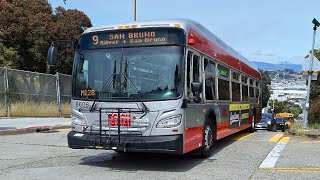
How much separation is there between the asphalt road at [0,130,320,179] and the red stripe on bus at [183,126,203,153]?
0.46 meters

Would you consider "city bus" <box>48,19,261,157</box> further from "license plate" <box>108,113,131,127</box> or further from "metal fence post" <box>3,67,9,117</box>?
"metal fence post" <box>3,67,9,117</box>

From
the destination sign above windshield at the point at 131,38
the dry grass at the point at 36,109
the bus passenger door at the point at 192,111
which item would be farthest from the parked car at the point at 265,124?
the destination sign above windshield at the point at 131,38

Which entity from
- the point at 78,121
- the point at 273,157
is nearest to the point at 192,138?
the point at 78,121

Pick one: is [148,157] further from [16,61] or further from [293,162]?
[16,61]

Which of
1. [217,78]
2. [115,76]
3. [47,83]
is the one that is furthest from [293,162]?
[47,83]

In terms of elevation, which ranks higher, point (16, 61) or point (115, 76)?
point (16, 61)

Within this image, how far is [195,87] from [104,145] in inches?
85.0

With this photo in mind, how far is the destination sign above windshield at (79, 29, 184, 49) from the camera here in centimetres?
A: 858

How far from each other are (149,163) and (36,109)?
1374 cm

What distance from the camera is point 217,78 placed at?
11266 mm

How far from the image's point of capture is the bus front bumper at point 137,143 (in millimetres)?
8172

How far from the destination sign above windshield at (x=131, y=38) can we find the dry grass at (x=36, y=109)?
12.4 meters

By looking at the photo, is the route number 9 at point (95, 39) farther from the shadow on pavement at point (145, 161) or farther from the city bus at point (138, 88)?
the shadow on pavement at point (145, 161)

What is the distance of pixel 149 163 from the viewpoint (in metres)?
9.61
